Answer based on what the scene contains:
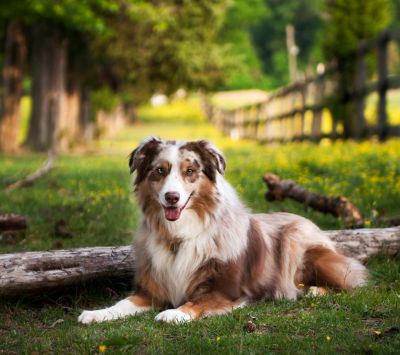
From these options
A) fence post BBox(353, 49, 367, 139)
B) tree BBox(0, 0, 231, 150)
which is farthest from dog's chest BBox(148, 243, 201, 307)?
tree BBox(0, 0, 231, 150)

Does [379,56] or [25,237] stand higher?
[379,56]

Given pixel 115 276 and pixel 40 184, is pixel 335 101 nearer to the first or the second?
pixel 40 184

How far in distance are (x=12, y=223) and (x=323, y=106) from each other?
49.0ft

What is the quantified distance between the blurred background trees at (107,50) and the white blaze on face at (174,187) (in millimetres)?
15321

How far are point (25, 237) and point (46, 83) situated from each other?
694 inches

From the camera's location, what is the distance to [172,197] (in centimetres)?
551

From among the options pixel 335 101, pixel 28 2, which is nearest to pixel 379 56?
pixel 335 101

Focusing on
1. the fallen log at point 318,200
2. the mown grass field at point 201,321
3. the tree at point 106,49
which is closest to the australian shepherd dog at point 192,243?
the mown grass field at point 201,321

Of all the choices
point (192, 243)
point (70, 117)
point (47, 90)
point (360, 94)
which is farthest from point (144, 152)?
point (70, 117)

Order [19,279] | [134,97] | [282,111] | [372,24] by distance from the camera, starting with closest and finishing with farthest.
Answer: [19,279], [372,24], [282,111], [134,97]

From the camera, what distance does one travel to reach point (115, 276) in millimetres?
6539

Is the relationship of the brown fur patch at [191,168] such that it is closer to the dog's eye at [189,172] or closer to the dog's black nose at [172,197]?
the dog's eye at [189,172]

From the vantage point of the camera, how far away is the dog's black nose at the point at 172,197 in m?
5.50

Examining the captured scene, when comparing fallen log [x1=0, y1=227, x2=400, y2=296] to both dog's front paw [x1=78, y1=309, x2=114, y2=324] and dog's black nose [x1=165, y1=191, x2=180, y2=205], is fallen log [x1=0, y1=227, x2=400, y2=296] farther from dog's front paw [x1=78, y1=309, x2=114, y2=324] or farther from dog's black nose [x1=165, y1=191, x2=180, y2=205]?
dog's black nose [x1=165, y1=191, x2=180, y2=205]
